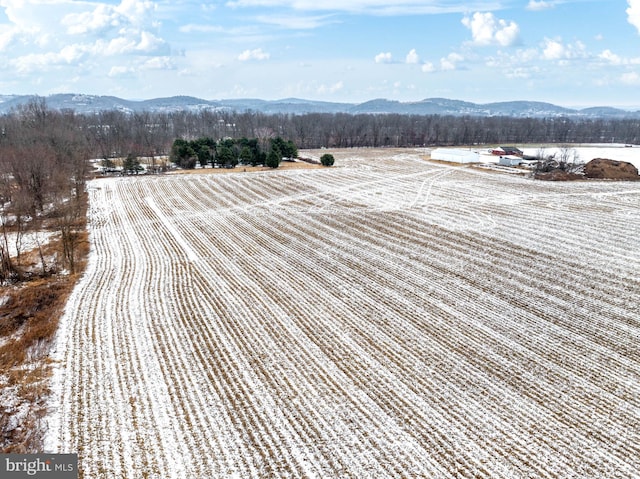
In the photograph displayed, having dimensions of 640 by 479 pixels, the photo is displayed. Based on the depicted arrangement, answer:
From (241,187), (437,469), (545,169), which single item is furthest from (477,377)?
(545,169)

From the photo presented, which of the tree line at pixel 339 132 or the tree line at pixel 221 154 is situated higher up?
the tree line at pixel 339 132

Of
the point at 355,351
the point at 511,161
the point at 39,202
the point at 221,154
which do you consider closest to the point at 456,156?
the point at 511,161

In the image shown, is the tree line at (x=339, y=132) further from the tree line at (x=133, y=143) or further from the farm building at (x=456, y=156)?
the farm building at (x=456, y=156)

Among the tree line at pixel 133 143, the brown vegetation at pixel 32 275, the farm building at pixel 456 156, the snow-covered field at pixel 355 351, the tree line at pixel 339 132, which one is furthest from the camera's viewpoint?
the tree line at pixel 339 132

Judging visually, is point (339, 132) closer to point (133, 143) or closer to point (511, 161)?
point (133, 143)

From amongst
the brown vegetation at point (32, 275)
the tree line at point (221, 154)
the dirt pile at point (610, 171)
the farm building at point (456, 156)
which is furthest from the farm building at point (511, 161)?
the brown vegetation at point (32, 275)

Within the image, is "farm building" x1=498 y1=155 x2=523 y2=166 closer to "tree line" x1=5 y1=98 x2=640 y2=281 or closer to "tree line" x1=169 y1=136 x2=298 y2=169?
"tree line" x1=5 y1=98 x2=640 y2=281

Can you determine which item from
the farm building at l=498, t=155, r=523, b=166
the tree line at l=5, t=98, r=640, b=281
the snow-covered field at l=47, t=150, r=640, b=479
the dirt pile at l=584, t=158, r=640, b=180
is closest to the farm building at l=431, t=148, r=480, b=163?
the farm building at l=498, t=155, r=523, b=166
